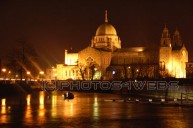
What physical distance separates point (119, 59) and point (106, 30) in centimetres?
1328

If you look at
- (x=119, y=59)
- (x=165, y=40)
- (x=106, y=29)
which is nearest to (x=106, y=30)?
(x=106, y=29)

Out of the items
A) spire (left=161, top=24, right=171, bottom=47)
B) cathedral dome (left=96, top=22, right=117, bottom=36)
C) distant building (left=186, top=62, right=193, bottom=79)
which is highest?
cathedral dome (left=96, top=22, right=117, bottom=36)

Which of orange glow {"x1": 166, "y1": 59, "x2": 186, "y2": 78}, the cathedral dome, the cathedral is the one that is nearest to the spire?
the cathedral

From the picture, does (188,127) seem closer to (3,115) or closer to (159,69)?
(3,115)

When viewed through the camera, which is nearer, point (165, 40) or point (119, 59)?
point (165, 40)

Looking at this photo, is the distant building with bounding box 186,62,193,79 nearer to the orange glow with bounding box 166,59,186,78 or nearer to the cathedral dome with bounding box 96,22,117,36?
the orange glow with bounding box 166,59,186,78

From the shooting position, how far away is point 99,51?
142m

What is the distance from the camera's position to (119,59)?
146m

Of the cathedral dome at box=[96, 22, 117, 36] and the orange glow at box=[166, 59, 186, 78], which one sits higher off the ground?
the cathedral dome at box=[96, 22, 117, 36]

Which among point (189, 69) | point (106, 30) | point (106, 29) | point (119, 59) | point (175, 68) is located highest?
point (106, 29)

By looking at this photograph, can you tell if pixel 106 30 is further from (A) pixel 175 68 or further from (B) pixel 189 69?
(B) pixel 189 69

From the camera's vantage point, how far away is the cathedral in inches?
5177

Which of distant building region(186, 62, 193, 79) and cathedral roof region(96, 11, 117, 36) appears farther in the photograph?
cathedral roof region(96, 11, 117, 36)

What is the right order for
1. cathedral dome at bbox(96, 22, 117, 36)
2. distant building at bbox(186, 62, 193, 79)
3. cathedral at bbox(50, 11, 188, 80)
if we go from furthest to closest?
cathedral dome at bbox(96, 22, 117, 36), distant building at bbox(186, 62, 193, 79), cathedral at bbox(50, 11, 188, 80)
